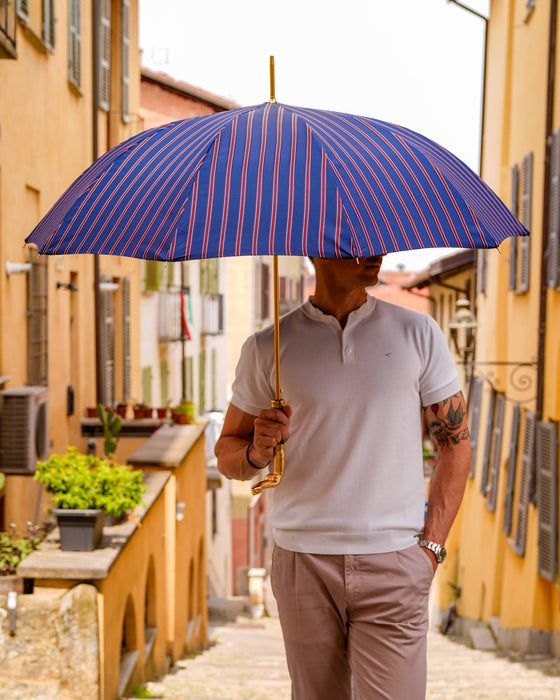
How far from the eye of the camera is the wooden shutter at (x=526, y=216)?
12555 millimetres

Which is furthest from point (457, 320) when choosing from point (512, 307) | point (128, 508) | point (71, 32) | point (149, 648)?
point (128, 508)

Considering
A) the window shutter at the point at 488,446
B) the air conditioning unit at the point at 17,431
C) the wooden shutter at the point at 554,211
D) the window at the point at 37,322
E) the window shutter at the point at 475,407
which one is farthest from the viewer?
the window shutter at the point at 475,407

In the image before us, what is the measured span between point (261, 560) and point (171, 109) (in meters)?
14.6

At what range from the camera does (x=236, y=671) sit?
9.96 metres

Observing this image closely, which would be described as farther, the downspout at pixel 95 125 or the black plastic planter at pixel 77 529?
the downspout at pixel 95 125

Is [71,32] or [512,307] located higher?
[71,32]

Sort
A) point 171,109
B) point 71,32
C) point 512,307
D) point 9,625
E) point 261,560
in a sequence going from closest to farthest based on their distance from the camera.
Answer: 1. point 9,625
2. point 71,32
3. point 512,307
4. point 171,109
5. point 261,560

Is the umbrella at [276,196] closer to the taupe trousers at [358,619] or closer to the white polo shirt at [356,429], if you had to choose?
the white polo shirt at [356,429]

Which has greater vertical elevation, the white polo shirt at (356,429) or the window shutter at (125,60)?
the window shutter at (125,60)

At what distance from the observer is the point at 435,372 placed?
10.2 feet

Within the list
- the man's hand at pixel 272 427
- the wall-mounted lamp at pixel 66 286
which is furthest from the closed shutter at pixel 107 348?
the man's hand at pixel 272 427

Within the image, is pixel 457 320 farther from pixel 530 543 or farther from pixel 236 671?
pixel 236 671

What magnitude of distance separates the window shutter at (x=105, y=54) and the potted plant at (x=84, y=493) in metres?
7.95

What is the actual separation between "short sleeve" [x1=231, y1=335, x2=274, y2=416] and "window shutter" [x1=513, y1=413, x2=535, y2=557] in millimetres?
8762
